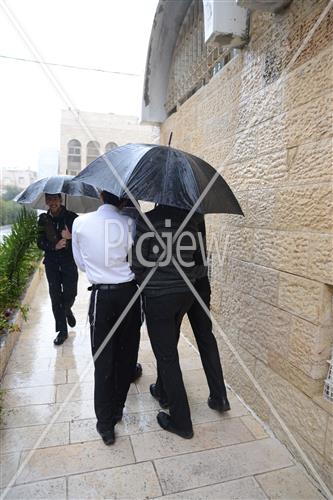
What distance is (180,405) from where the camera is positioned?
96.6 inches

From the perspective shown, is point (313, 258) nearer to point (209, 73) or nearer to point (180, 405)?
point (180, 405)

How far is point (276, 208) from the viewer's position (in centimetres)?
247

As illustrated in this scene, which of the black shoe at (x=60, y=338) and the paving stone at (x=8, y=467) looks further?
the black shoe at (x=60, y=338)

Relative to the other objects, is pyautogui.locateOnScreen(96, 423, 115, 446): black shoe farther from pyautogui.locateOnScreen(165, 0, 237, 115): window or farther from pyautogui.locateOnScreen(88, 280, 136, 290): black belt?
pyautogui.locateOnScreen(165, 0, 237, 115): window

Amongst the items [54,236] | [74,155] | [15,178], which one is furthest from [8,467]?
[74,155]

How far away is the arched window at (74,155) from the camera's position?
1650 centimetres

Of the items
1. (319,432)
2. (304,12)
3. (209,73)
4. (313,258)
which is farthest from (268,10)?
(319,432)

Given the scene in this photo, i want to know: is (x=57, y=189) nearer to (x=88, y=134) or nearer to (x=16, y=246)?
→ (x=16, y=246)

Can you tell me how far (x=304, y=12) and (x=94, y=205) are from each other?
3214 mm

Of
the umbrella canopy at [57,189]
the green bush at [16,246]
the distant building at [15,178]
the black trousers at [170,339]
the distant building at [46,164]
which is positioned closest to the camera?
the black trousers at [170,339]

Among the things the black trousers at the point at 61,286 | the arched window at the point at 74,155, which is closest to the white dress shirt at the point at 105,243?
the black trousers at the point at 61,286

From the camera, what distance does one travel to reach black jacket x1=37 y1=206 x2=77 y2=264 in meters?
3.82

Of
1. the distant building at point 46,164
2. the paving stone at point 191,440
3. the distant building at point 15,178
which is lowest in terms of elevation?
the paving stone at point 191,440

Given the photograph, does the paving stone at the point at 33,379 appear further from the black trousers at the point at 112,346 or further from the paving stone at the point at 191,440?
the paving stone at the point at 191,440
